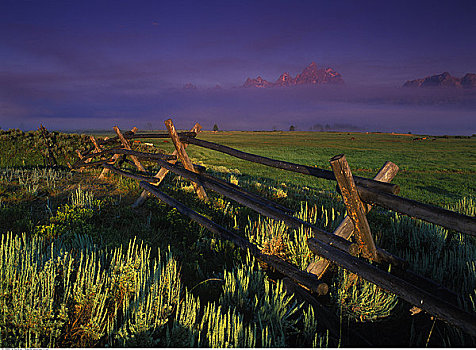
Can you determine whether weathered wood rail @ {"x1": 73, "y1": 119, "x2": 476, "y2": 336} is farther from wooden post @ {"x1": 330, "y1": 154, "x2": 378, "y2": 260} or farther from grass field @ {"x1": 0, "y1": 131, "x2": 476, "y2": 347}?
grass field @ {"x1": 0, "y1": 131, "x2": 476, "y2": 347}

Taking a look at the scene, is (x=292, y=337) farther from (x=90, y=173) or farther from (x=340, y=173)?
(x=90, y=173)

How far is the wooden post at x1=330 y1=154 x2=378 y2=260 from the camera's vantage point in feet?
10.1

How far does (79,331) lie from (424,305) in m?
3.06

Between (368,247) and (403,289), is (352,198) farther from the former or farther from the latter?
(403,289)

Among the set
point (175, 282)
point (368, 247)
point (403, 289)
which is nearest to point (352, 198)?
point (368, 247)

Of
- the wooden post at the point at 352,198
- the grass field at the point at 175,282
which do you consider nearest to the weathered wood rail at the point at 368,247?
the wooden post at the point at 352,198

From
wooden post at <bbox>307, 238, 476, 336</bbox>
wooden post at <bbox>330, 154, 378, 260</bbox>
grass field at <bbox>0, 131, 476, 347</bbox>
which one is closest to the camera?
wooden post at <bbox>307, 238, 476, 336</bbox>

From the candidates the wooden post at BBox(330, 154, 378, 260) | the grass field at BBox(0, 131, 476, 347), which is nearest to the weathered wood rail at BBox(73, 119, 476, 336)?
the wooden post at BBox(330, 154, 378, 260)

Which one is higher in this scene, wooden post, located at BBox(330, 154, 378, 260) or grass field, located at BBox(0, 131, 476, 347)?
wooden post, located at BBox(330, 154, 378, 260)

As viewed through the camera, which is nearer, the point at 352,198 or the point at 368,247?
the point at 352,198

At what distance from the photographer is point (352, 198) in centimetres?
313

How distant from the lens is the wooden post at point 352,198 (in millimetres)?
3064

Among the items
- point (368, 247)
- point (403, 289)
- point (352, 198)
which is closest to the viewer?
point (403, 289)

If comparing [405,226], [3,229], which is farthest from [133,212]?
[405,226]
